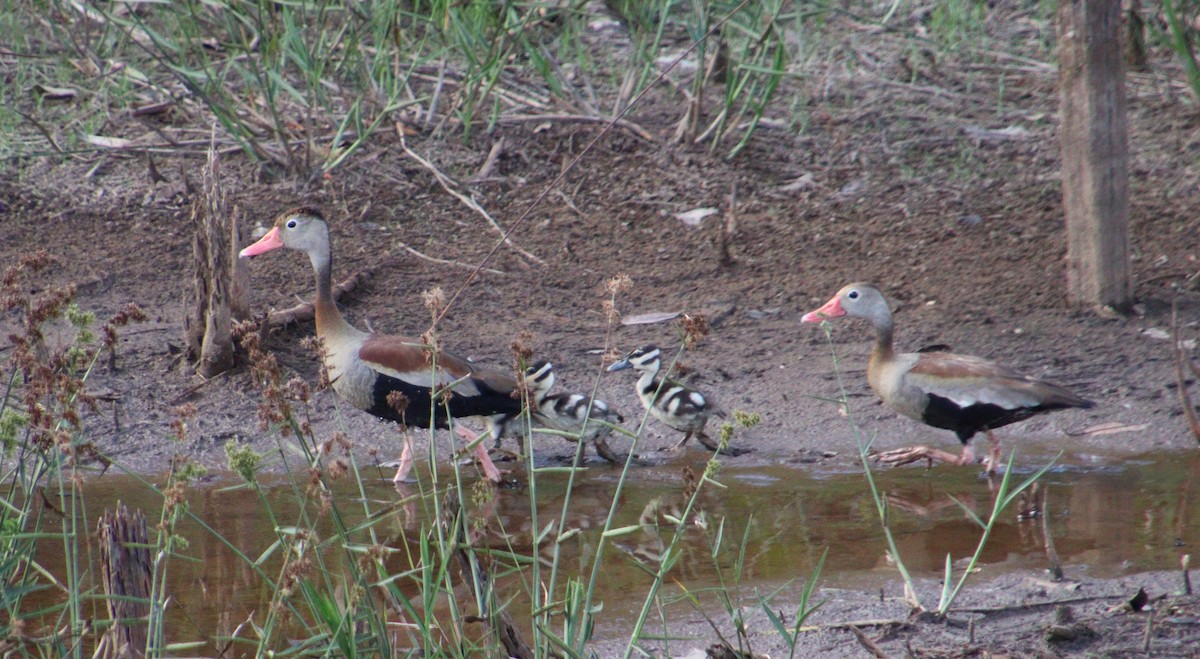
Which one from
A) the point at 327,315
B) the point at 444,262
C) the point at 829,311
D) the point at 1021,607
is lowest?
the point at 444,262

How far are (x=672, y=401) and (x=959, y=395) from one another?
137 cm

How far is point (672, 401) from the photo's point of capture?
6188 mm

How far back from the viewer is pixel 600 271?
798cm

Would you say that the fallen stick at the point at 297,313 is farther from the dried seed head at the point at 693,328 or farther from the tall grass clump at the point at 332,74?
the dried seed head at the point at 693,328

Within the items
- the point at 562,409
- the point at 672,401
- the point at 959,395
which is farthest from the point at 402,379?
the point at 959,395

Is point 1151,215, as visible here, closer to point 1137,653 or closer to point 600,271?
point 600,271

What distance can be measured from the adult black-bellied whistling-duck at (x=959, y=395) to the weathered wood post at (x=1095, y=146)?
1.24 meters

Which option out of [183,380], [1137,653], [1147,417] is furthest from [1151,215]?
[183,380]

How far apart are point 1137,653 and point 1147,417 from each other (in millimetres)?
3189

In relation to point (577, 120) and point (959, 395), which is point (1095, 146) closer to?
point (959, 395)

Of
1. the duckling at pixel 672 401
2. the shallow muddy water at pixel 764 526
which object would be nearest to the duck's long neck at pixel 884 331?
the shallow muddy water at pixel 764 526

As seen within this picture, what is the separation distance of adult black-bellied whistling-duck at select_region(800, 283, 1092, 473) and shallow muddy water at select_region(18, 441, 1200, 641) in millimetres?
177

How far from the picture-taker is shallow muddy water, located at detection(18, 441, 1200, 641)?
4480 mm

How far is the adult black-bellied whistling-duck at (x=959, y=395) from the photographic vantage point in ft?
19.2
